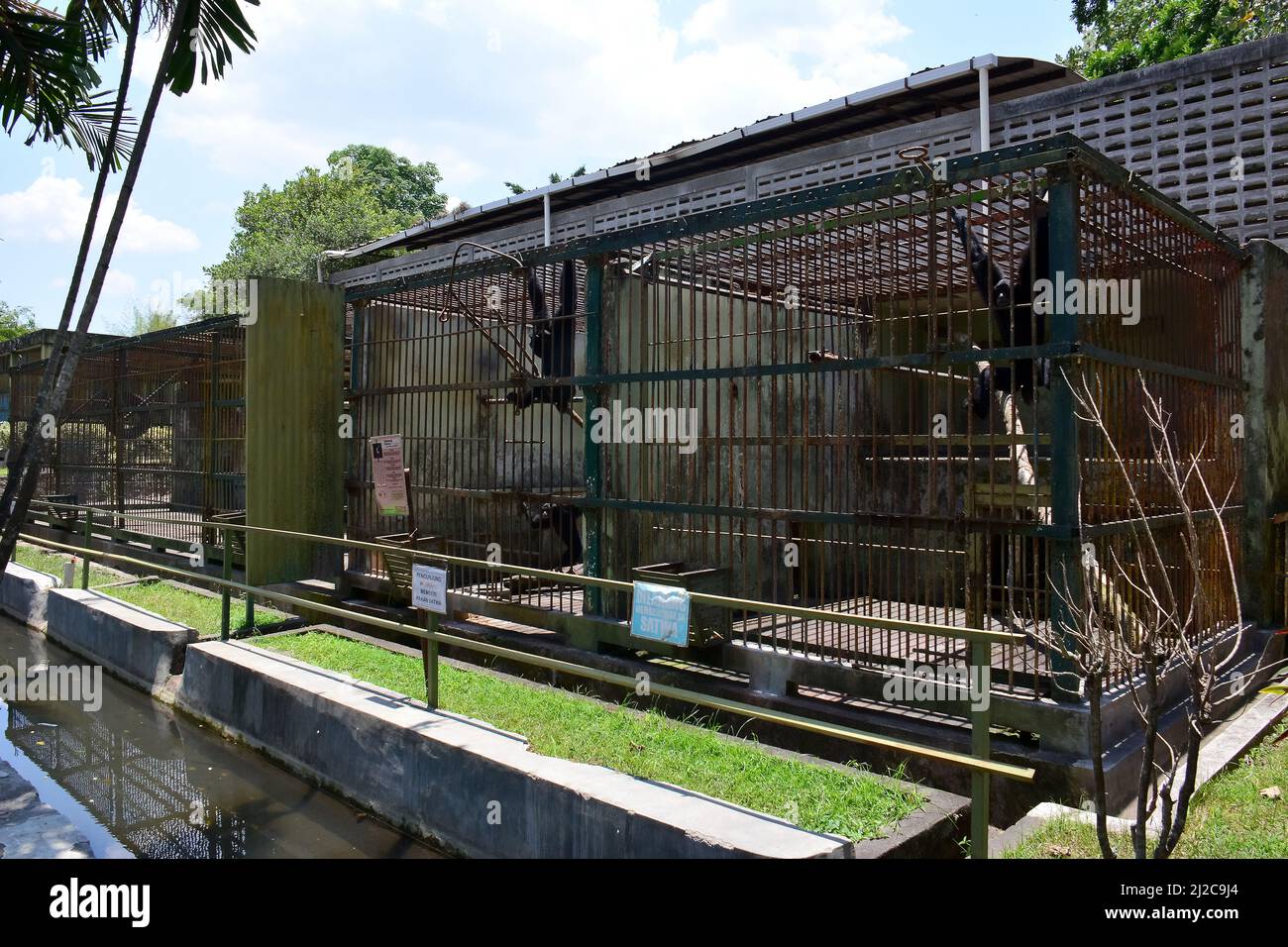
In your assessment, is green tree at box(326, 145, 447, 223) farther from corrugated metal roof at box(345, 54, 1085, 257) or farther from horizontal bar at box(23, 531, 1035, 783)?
horizontal bar at box(23, 531, 1035, 783)

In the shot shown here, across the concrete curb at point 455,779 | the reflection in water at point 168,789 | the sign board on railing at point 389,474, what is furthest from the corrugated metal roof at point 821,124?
the reflection in water at point 168,789

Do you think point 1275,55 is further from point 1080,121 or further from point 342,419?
point 342,419

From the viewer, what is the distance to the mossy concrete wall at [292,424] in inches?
337

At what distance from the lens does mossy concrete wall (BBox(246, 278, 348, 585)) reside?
8555 mm

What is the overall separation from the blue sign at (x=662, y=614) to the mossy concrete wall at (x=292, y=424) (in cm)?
490

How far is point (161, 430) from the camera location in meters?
12.2

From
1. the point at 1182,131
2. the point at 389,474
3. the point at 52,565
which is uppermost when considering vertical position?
the point at 1182,131

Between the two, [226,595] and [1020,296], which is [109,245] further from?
[1020,296]

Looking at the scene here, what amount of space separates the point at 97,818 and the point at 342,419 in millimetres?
4535

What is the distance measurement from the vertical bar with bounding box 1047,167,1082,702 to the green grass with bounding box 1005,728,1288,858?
0.78m

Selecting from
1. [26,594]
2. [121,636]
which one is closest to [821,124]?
[121,636]

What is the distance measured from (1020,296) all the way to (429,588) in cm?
399
